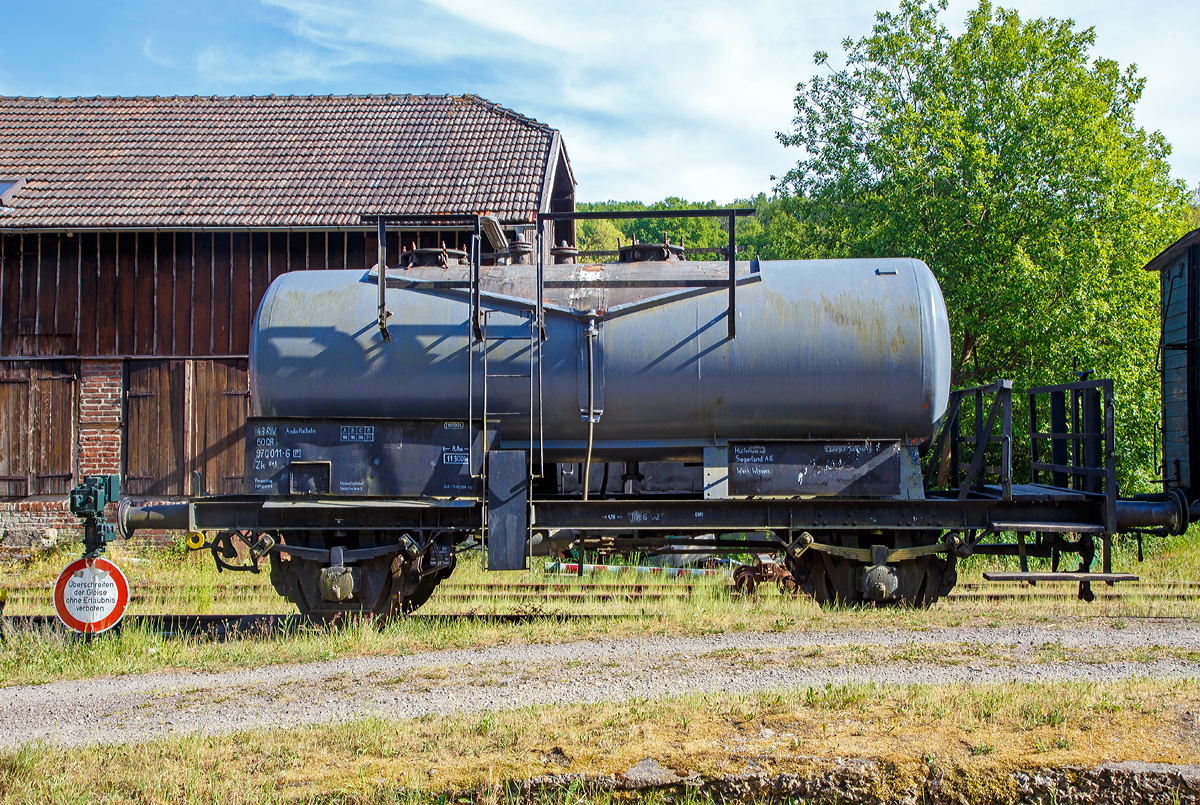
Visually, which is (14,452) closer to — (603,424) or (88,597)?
(88,597)

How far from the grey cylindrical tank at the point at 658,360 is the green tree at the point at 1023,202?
30.7 ft

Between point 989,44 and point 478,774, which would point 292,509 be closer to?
point 478,774

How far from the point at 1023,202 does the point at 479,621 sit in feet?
47.1

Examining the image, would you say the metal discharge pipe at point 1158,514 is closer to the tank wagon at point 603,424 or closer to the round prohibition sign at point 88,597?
the tank wagon at point 603,424

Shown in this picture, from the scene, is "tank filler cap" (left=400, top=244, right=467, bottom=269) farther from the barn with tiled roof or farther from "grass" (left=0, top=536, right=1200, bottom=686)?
the barn with tiled roof

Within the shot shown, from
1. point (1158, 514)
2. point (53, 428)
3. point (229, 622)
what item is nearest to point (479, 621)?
point (229, 622)

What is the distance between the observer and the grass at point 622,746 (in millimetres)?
4559

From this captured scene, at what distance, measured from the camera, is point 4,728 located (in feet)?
19.1

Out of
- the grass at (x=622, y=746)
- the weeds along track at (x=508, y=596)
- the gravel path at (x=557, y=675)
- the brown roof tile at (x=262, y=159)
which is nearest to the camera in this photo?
the grass at (x=622, y=746)

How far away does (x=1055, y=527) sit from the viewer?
27.3 ft

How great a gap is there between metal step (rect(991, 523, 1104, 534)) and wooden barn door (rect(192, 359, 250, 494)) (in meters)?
12.5

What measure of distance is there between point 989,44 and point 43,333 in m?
20.4

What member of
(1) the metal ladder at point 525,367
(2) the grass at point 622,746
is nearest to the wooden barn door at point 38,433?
(1) the metal ladder at point 525,367

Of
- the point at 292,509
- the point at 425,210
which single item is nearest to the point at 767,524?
the point at 292,509
